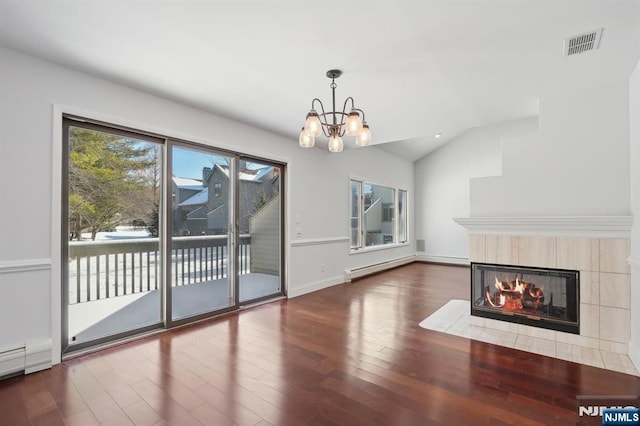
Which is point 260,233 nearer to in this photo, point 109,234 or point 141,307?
point 141,307

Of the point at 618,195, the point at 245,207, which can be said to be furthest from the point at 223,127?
the point at 618,195

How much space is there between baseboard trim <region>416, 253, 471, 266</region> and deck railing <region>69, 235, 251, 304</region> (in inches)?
251

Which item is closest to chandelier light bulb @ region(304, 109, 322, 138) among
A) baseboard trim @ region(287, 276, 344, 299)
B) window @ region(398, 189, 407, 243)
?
baseboard trim @ region(287, 276, 344, 299)

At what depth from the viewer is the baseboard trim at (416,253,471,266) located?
8.09 meters

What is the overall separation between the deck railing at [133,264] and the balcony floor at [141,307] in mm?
118

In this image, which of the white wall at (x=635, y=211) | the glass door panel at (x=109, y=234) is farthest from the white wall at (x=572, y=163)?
the glass door panel at (x=109, y=234)

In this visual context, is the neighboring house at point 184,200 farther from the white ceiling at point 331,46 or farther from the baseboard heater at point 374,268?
the baseboard heater at point 374,268

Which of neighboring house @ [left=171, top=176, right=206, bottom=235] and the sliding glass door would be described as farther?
neighboring house @ [left=171, top=176, right=206, bottom=235]

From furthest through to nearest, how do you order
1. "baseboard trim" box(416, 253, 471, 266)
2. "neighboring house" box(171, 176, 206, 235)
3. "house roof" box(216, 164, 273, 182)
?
"baseboard trim" box(416, 253, 471, 266), "house roof" box(216, 164, 273, 182), "neighboring house" box(171, 176, 206, 235)

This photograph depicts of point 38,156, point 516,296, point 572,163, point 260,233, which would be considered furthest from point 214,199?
point 572,163

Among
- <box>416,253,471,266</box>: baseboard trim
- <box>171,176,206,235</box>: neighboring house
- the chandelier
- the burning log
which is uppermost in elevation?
the chandelier

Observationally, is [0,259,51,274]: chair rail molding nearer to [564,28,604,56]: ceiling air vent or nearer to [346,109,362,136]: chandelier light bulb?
[346,109,362,136]: chandelier light bulb

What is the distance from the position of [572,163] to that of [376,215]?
475 cm

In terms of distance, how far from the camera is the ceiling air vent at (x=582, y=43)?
90.4 inches
